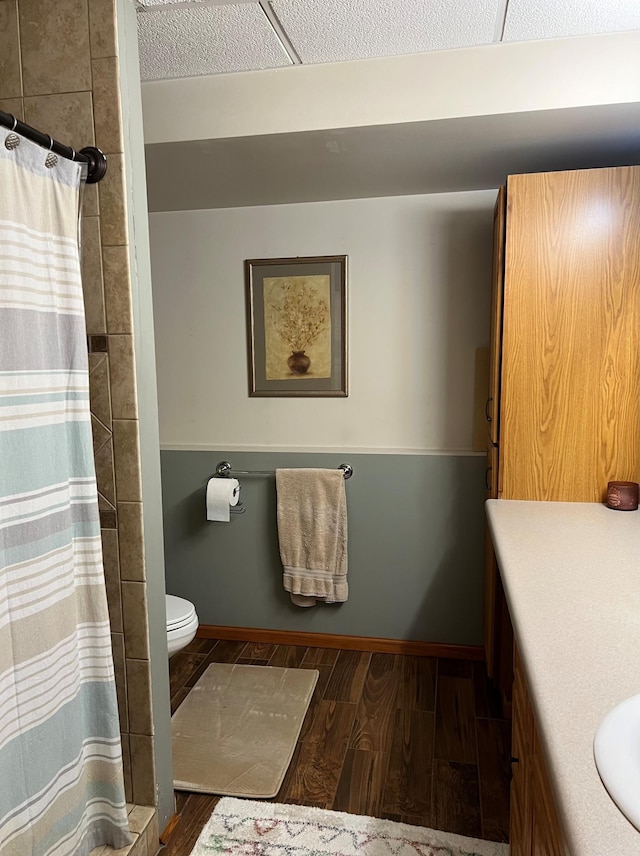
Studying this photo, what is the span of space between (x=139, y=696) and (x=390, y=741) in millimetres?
1037

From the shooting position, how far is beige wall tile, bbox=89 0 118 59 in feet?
4.92

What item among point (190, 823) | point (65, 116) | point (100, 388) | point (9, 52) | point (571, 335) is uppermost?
point (9, 52)

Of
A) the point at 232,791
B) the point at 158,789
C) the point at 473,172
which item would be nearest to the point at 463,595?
the point at 232,791

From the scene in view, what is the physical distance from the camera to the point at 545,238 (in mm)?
2125

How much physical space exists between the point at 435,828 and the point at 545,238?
1919mm

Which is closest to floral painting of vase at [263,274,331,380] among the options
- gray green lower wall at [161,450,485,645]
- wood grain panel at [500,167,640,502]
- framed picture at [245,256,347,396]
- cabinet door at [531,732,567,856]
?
framed picture at [245,256,347,396]

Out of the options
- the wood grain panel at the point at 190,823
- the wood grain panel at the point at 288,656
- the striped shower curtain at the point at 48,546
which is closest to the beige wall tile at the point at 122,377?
the striped shower curtain at the point at 48,546

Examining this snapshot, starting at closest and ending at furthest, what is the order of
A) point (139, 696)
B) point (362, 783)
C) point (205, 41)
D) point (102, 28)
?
point (102, 28), point (139, 696), point (205, 41), point (362, 783)

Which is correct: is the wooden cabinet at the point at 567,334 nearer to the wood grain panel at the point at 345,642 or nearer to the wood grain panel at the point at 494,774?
the wood grain panel at the point at 494,774

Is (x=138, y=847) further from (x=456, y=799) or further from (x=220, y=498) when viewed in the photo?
(x=220, y=498)

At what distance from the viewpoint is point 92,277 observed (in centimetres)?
160

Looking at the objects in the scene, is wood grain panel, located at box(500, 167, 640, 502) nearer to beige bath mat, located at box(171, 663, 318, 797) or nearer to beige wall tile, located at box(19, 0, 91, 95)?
beige bath mat, located at box(171, 663, 318, 797)

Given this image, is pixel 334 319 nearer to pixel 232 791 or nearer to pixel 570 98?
pixel 570 98

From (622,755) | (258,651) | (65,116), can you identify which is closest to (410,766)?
(258,651)
